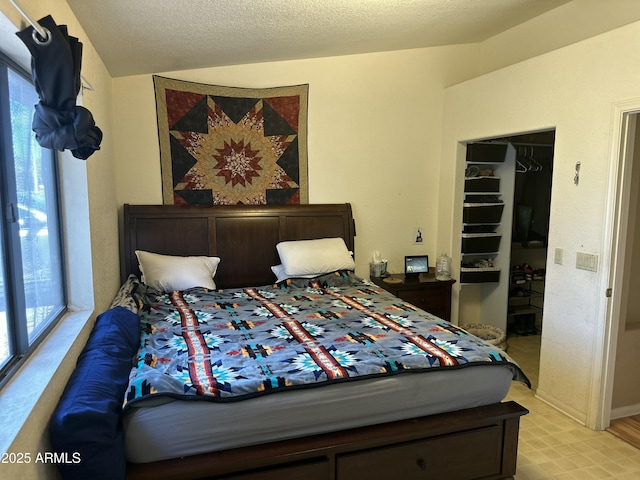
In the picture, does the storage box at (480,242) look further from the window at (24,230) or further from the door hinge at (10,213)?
the door hinge at (10,213)

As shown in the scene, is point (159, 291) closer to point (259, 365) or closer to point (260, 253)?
point (260, 253)

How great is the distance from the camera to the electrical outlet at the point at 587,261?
8.39 ft

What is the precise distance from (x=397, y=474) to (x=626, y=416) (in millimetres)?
1891

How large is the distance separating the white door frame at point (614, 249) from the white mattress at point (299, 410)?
0.98 meters

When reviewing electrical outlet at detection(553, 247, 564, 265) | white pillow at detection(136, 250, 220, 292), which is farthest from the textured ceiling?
electrical outlet at detection(553, 247, 564, 265)

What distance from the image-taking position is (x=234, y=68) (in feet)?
11.5

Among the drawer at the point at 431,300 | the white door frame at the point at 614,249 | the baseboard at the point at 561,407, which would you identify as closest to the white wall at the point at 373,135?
the drawer at the point at 431,300

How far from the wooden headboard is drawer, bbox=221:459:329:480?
78.3 inches

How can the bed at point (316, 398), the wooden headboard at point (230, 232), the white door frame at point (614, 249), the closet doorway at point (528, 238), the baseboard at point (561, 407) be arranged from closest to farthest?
1. the bed at point (316, 398)
2. the white door frame at point (614, 249)
3. the baseboard at point (561, 407)
4. the wooden headboard at point (230, 232)
5. the closet doorway at point (528, 238)

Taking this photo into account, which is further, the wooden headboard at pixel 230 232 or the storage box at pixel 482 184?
the storage box at pixel 482 184

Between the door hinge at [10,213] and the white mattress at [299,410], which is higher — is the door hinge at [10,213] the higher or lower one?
the higher one

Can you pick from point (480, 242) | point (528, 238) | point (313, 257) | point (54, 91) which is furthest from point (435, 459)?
point (528, 238)

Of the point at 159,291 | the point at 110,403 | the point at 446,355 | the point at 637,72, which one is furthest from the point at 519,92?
the point at 110,403

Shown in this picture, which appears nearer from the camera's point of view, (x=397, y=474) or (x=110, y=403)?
(x=110, y=403)
